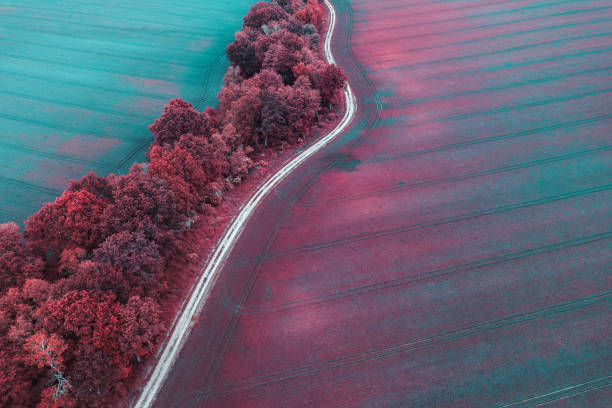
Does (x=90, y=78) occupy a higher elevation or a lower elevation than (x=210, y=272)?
higher

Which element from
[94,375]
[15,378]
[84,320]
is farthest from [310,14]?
[15,378]

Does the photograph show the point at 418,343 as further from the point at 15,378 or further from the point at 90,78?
the point at 90,78

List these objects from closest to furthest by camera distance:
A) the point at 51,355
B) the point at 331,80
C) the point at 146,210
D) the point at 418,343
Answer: the point at 51,355 → the point at 418,343 → the point at 146,210 → the point at 331,80

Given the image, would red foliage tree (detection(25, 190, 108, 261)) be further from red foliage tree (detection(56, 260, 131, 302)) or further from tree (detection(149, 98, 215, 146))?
tree (detection(149, 98, 215, 146))

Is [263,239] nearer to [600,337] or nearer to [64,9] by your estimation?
[600,337]

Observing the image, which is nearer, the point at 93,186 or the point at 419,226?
the point at 93,186

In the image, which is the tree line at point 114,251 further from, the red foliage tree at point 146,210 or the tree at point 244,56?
the tree at point 244,56
